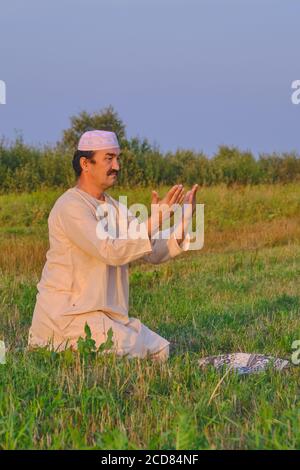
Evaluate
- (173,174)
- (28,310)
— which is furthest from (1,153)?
(28,310)

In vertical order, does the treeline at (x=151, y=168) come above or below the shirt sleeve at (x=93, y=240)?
above

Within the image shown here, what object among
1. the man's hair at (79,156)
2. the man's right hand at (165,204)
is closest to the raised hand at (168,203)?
the man's right hand at (165,204)

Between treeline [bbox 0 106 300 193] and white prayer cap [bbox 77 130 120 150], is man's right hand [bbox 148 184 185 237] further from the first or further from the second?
treeline [bbox 0 106 300 193]

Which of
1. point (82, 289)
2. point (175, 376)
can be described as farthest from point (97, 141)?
point (175, 376)

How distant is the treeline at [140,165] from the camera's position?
86.2 feet

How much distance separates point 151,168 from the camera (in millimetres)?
27719

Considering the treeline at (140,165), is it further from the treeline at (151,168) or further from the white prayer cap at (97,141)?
the white prayer cap at (97,141)

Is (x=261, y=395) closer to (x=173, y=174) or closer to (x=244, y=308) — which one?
(x=244, y=308)

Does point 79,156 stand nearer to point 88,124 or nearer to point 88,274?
point 88,274

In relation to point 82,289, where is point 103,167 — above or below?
above

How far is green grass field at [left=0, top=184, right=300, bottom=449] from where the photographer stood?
3.87 m

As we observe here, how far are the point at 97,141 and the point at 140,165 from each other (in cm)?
2235

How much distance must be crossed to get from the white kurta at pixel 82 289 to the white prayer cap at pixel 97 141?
32 centimetres

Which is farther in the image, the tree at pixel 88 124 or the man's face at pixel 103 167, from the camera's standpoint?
the tree at pixel 88 124
